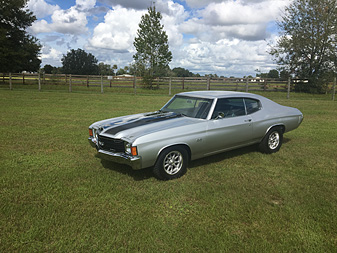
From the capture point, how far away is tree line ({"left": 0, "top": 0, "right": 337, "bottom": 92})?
83.7 feet

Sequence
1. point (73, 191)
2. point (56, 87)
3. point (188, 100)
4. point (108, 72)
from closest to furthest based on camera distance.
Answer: point (73, 191), point (188, 100), point (56, 87), point (108, 72)

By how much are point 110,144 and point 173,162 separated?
3.56ft

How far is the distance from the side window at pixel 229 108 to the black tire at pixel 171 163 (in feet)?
3.38

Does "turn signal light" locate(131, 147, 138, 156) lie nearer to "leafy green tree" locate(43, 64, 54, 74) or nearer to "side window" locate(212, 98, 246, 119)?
"side window" locate(212, 98, 246, 119)

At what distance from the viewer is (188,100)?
5.75 meters

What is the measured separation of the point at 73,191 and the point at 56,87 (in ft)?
83.3

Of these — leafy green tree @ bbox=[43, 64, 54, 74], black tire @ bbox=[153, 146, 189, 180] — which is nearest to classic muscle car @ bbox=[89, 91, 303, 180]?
black tire @ bbox=[153, 146, 189, 180]

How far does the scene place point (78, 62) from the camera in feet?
343

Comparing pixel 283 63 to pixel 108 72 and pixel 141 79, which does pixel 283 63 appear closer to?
pixel 141 79

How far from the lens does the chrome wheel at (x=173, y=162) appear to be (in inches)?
183

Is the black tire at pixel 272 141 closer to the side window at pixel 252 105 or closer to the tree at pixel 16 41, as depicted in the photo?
the side window at pixel 252 105

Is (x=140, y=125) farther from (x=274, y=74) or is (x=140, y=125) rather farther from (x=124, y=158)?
(x=274, y=74)

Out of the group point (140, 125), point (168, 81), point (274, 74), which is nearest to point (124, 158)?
point (140, 125)

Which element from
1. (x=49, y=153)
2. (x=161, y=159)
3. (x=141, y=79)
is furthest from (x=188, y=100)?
(x=141, y=79)
